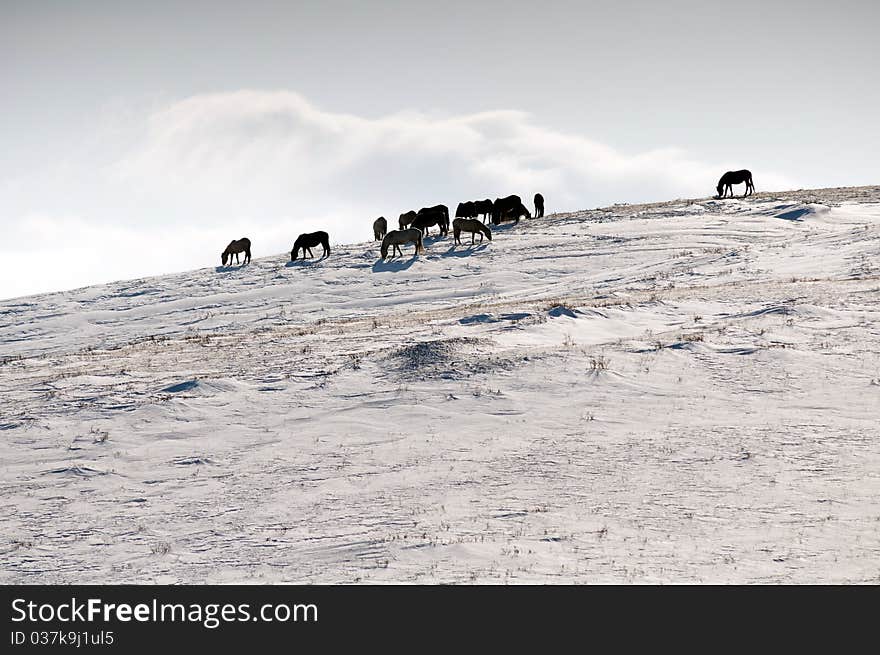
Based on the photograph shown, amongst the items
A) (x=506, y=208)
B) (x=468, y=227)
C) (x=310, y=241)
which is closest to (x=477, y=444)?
(x=468, y=227)

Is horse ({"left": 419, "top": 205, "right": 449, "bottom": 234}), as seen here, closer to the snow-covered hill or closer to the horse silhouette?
the horse silhouette

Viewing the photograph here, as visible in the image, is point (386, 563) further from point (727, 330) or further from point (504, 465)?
point (727, 330)

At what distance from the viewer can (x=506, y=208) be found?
4844 centimetres

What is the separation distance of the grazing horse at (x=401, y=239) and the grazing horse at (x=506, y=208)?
868 cm

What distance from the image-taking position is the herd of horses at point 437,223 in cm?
4034

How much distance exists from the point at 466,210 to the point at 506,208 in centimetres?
327

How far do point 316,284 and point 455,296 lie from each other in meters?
6.81

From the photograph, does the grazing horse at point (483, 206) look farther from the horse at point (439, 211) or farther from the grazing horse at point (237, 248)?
the grazing horse at point (237, 248)

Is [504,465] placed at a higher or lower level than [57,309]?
lower

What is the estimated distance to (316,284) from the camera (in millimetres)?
36375

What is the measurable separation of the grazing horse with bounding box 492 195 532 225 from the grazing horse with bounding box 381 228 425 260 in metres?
8.68

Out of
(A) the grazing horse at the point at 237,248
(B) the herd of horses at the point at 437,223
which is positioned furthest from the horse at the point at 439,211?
(A) the grazing horse at the point at 237,248

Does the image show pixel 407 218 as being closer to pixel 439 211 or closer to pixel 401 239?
pixel 439 211

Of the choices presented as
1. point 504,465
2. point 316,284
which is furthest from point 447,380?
point 316,284
